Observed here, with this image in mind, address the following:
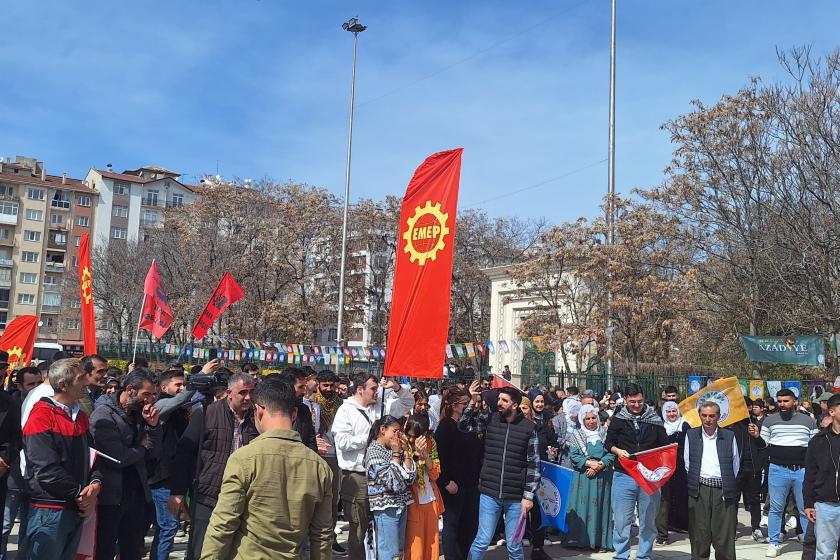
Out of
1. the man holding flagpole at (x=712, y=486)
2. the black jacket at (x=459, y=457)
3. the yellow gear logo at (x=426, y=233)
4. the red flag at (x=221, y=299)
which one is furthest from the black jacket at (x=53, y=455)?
the red flag at (x=221, y=299)

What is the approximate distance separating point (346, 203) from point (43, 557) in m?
33.4

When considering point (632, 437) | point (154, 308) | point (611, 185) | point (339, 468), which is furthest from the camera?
point (611, 185)

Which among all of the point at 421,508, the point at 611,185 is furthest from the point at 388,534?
the point at 611,185

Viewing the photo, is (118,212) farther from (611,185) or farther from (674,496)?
(674,496)

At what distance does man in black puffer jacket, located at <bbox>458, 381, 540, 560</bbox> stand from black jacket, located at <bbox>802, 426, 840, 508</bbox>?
8.91ft

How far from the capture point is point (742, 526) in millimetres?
12578

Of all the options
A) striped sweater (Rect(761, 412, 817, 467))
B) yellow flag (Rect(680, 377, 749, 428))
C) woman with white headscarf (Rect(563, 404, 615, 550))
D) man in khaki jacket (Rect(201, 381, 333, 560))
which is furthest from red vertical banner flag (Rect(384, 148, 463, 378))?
striped sweater (Rect(761, 412, 817, 467))

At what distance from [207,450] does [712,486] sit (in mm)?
5155

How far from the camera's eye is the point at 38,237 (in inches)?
3393

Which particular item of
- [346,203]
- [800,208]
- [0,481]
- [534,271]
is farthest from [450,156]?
[346,203]

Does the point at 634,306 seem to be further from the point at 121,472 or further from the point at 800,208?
the point at 121,472

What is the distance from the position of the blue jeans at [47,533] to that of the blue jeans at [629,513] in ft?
18.7

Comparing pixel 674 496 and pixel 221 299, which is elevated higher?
pixel 221 299

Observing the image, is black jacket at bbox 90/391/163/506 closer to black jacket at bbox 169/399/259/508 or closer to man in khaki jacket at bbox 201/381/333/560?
black jacket at bbox 169/399/259/508
